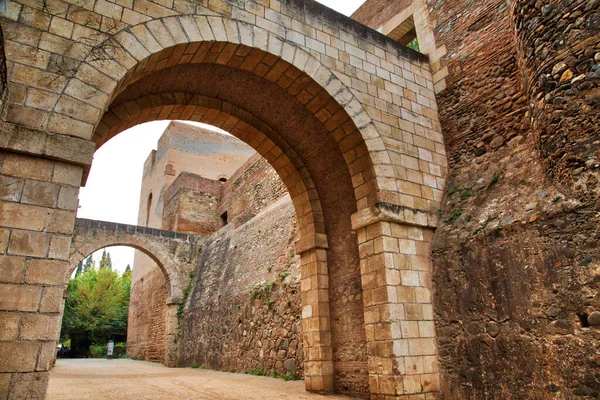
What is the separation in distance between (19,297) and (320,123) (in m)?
4.45

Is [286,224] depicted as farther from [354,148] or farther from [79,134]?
[79,134]

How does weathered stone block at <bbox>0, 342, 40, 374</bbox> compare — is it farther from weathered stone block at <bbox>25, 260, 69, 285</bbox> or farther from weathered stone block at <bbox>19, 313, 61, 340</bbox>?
weathered stone block at <bbox>25, 260, 69, 285</bbox>

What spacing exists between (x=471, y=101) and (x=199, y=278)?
11.3 m

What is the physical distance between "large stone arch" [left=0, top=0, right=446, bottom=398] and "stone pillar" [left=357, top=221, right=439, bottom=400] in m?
0.02

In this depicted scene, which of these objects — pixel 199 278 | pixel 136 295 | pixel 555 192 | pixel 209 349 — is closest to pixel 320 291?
pixel 555 192

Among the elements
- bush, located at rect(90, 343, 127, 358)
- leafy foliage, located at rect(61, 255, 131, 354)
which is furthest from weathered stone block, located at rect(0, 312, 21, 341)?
A: leafy foliage, located at rect(61, 255, 131, 354)

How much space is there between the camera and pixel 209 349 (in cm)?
1197

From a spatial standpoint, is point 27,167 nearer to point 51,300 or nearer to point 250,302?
point 51,300

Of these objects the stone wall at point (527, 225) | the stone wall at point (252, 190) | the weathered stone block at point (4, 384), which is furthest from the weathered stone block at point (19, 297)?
the stone wall at point (252, 190)

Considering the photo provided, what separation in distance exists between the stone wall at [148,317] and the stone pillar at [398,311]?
39.1 feet

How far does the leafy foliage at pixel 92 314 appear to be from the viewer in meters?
24.7

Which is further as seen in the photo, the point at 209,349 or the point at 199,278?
the point at 199,278

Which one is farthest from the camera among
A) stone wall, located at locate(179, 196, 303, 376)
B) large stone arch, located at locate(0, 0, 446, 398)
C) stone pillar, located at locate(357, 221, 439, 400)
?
stone wall, located at locate(179, 196, 303, 376)

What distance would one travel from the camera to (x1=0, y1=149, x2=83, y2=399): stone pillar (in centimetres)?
316
